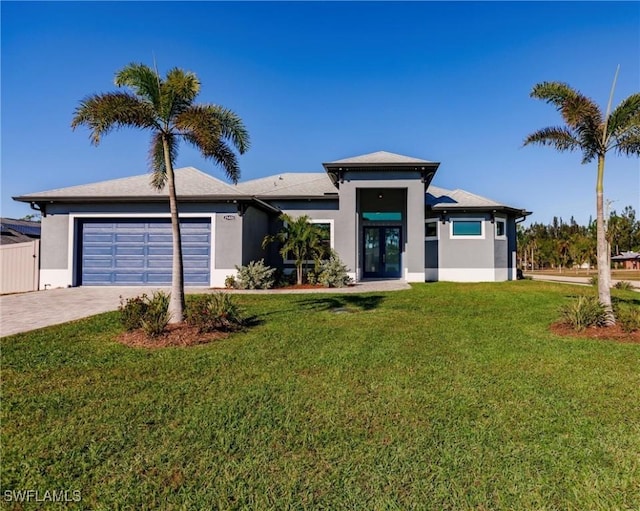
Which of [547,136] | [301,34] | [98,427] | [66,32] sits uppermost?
[301,34]

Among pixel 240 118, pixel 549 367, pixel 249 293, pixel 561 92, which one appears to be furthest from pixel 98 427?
pixel 561 92

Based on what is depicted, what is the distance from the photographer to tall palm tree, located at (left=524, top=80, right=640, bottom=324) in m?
7.98

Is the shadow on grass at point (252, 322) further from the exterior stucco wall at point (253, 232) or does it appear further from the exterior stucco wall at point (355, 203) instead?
the exterior stucco wall at point (355, 203)

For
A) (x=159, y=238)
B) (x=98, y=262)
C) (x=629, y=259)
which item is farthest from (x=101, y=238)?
(x=629, y=259)

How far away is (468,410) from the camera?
3.82 meters

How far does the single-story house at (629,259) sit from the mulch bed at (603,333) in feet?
203

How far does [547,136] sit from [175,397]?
10188 millimetres

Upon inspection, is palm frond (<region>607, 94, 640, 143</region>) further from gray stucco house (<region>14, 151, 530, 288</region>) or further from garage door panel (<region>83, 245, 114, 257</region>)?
garage door panel (<region>83, 245, 114, 257</region>)

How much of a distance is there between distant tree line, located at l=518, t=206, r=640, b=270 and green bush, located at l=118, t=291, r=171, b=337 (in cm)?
3918

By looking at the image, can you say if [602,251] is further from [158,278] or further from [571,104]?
[158,278]

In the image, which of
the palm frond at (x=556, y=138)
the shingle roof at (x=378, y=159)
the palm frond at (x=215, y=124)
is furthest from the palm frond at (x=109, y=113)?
the shingle roof at (x=378, y=159)

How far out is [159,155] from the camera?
888cm

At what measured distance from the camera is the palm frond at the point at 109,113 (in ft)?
23.2

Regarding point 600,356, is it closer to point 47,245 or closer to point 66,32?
point 66,32
